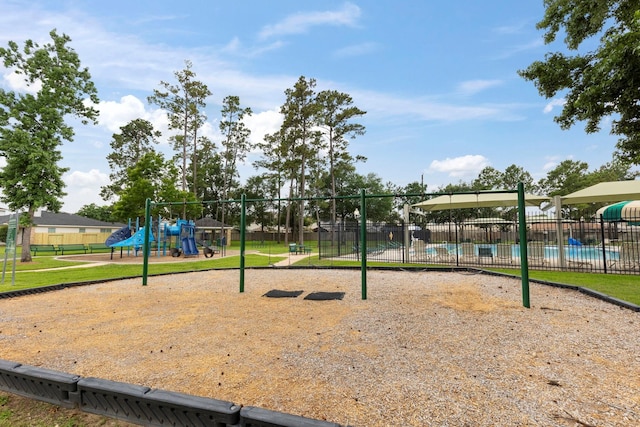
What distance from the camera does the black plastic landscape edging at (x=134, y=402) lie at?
2.02 m

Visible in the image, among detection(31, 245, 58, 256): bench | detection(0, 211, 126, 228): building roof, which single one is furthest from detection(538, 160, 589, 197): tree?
detection(0, 211, 126, 228): building roof

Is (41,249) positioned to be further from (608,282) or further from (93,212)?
(93,212)

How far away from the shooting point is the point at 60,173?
17.2 meters

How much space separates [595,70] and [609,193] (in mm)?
3941

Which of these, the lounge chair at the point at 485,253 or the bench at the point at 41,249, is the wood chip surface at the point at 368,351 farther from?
A: the bench at the point at 41,249

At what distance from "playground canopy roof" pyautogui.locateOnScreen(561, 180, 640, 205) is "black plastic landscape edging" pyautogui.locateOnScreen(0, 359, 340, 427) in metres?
11.6

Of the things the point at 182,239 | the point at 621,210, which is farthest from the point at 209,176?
the point at 621,210

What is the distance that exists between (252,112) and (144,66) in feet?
85.4

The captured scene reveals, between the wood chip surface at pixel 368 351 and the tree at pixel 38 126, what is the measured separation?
13.3m

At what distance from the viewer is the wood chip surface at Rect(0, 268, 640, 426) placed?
2.40m

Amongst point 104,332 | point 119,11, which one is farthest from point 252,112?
point 104,332

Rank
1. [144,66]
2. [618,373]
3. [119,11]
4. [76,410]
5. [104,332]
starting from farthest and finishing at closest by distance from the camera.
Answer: [144,66] → [119,11] → [104,332] → [618,373] → [76,410]

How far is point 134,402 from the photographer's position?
7.62ft

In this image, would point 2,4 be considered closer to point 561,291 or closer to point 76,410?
point 76,410
